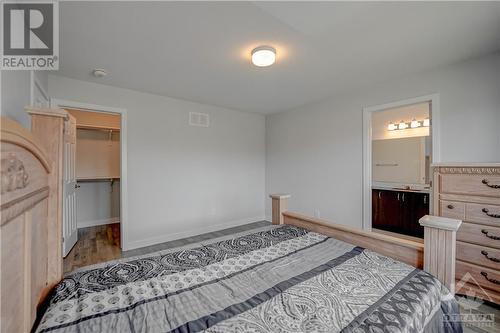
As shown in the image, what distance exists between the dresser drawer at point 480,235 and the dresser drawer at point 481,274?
217 millimetres

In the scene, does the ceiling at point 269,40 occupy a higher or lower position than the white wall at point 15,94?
higher

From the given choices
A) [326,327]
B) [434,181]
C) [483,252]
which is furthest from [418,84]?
[326,327]

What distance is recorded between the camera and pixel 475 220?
196 cm

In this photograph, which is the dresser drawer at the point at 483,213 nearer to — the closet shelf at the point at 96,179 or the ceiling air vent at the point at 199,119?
the ceiling air vent at the point at 199,119

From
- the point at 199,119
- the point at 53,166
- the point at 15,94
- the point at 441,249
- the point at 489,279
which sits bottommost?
the point at 489,279

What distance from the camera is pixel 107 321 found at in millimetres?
941

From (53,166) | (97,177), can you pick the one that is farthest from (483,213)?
(97,177)

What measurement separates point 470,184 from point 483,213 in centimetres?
26

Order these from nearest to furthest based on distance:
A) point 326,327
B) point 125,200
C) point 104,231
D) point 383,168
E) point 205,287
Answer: point 326,327 → point 205,287 → point 125,200 → point 104,231 → point 383,168

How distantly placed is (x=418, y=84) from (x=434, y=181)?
4.32 feet

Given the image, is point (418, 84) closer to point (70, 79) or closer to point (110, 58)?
point (110, 58)

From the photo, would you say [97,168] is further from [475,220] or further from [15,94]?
[475,220]

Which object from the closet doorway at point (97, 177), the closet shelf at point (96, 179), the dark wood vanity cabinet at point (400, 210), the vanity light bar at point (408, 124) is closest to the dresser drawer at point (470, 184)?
the dark wood vanity cabinet at point (400, 210)

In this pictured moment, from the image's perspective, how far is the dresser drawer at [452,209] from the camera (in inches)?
80.1
